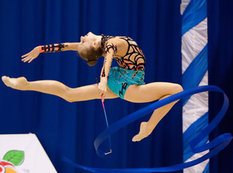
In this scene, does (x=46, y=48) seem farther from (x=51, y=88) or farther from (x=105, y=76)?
(x=105, y=76)

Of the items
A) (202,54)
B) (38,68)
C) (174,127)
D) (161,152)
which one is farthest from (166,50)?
(38,68)

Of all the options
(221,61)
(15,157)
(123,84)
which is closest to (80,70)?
(15,157)

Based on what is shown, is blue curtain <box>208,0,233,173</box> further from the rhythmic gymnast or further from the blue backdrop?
the rhythmic gymnast

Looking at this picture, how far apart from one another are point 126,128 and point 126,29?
49.9 inches

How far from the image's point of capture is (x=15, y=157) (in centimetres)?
389

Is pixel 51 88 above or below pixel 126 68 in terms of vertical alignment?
below

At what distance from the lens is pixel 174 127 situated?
5000mm

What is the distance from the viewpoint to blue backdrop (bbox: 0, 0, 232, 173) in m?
4.43

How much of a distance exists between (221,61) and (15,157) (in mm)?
2954

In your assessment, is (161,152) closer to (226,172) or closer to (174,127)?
(174,127)

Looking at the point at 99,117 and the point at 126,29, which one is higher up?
the point at 126,29

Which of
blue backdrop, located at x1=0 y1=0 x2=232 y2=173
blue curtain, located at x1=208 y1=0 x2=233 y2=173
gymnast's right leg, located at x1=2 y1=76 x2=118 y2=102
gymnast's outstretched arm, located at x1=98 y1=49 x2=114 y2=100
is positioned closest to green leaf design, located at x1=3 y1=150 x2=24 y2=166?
blue backdrop, located at x1=0 y1=0 x2=232 y2=173

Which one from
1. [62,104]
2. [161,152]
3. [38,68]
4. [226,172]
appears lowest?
[226,172]

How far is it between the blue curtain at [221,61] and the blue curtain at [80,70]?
0.46 metres
